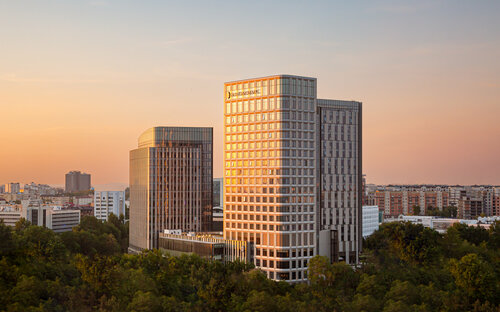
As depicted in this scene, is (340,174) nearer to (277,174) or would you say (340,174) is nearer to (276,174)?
(277,174)

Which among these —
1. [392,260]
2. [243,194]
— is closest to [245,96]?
[243,194]

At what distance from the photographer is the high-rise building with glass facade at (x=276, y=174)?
15175 centimetres

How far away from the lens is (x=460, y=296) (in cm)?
10969

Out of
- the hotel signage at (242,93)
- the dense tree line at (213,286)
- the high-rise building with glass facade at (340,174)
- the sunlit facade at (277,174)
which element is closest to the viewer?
the dense tree line at (213,286)

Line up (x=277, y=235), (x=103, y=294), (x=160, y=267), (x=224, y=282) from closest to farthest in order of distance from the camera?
(x=103, y=294)
(x=224, y=282)
(x=160, y=267)
(x=277, y=235)

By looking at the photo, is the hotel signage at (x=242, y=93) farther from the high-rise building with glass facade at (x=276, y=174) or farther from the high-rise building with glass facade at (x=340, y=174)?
the high-rise building with glass facade at (x=340, y=174)

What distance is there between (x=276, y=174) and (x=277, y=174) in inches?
10.8

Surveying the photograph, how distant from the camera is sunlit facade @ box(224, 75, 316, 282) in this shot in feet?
497

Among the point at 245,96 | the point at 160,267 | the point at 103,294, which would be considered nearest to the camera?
the point at 103,294

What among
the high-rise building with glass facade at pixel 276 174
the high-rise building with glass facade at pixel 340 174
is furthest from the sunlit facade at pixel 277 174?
the high-rise building with glass facade at pixel 340 174

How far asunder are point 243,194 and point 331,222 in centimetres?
2509

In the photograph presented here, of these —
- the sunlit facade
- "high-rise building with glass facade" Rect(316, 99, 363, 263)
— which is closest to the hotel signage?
the sunlit facade

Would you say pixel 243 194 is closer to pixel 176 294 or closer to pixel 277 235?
pixel 277 235

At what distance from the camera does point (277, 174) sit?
154500mm
